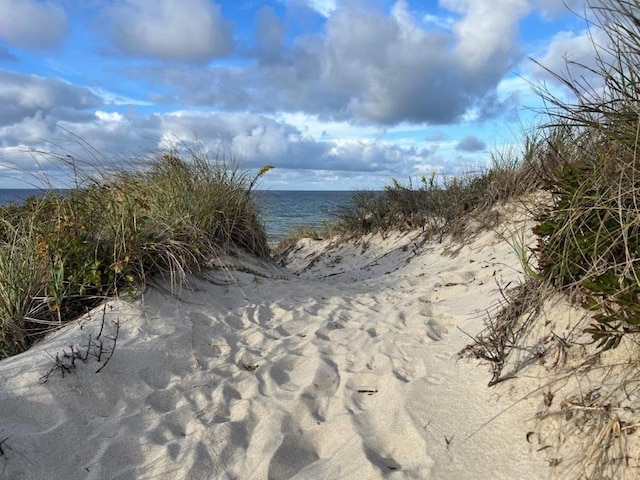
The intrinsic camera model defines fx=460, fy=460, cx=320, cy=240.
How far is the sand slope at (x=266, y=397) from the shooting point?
89.0 inches

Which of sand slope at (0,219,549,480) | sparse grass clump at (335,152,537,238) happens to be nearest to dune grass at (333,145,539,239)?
sparse grass clump at (335,152,537,238)

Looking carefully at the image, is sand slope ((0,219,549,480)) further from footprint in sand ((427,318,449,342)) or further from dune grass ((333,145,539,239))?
dune grass ((333,145,539,239))

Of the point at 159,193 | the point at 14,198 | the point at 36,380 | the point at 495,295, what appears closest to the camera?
the point at 36,380

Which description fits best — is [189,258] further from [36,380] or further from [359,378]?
[359,378]

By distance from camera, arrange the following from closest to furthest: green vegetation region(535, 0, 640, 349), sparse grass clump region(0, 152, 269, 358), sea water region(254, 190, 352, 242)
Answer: green vegetation region(535, 0, 640, 349) → sparse grass clump region(0, 152, 269, 358) → sea water region(254, 190, 352, 242)

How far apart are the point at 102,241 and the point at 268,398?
231 centimetres

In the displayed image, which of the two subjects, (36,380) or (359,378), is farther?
(359,378)

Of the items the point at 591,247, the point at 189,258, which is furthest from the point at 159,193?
the point at 591,247

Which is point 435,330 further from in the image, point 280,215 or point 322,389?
point 280,215

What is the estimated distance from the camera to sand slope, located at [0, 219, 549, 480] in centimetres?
226

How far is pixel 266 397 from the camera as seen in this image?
2992 millimetres

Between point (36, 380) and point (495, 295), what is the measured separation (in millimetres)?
3490

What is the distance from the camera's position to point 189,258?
468 cm

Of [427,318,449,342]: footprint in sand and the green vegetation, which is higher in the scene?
the green vegetation
